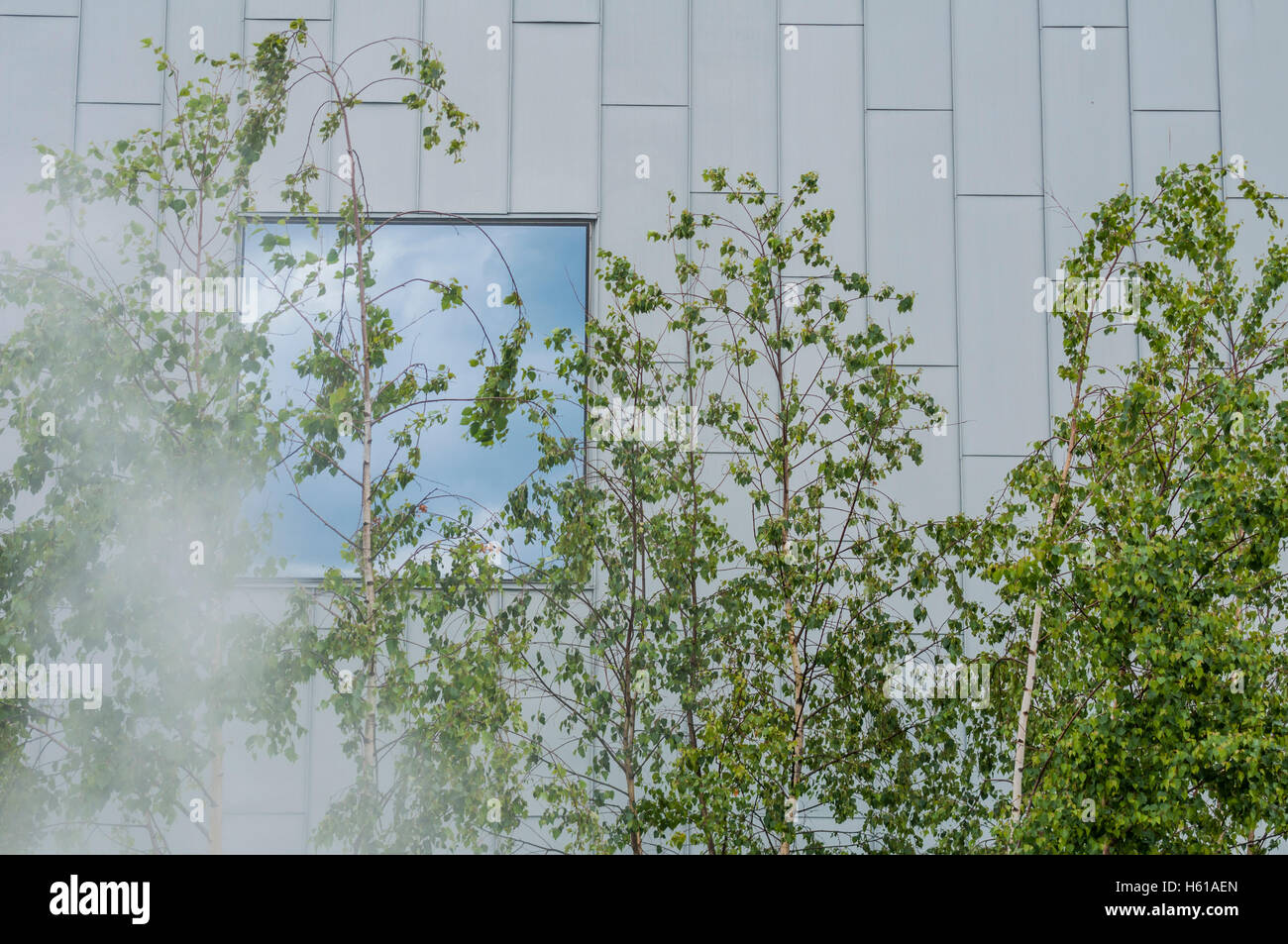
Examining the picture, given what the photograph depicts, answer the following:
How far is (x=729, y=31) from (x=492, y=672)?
22.2ft

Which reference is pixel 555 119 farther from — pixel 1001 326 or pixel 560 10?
pixel 1001 326

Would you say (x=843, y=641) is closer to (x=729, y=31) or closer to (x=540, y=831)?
(x=540, y=831)

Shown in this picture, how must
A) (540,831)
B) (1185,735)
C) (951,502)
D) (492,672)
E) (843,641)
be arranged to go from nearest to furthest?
(1185,735) → (492,672) → (843,641) → (540,831) → (951,502)

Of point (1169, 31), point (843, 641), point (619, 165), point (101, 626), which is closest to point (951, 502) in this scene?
point (843, 641)

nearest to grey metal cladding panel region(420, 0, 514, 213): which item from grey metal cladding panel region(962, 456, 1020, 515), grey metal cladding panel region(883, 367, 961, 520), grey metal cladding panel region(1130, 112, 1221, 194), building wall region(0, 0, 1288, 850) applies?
building wall region(0, 0, 1288, 850)

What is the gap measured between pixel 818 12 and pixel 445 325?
178 inches

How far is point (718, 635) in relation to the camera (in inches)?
292

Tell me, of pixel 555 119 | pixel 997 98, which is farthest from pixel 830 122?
pixel 555 119

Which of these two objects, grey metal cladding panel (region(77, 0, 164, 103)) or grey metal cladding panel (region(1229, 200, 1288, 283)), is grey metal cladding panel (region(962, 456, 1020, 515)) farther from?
grey metal cladding panel (region(77, 0, 164, 103))

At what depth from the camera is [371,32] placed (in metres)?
10.8

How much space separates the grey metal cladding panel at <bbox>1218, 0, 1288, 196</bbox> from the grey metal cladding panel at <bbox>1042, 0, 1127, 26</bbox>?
3.13 feet

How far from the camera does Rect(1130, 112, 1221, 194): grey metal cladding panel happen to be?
11.0 meters

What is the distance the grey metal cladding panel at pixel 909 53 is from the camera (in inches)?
434
